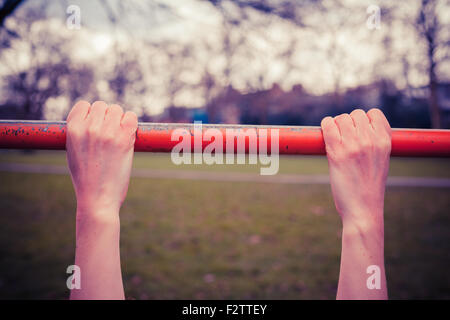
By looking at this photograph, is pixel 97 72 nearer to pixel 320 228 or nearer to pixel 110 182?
pixel 110 182

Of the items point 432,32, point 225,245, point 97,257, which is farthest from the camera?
point 225,245

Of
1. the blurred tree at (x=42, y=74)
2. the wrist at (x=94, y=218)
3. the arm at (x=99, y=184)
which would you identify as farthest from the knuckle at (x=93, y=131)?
the blurred tree at (x=42, y=74)

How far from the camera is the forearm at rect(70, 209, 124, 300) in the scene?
3.21 ft

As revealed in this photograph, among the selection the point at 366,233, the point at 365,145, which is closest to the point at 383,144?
the point at 365,145

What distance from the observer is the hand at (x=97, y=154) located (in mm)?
1063

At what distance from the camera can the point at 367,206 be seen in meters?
1.10

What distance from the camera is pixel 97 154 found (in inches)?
42.3

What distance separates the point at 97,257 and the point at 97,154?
37cm

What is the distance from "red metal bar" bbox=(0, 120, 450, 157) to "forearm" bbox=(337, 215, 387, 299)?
0.33 m

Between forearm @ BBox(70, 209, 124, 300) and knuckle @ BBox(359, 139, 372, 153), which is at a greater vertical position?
knuckle @ BBox(359, 139, 372, 153)

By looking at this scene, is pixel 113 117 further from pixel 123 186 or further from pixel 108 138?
pixel 123 186

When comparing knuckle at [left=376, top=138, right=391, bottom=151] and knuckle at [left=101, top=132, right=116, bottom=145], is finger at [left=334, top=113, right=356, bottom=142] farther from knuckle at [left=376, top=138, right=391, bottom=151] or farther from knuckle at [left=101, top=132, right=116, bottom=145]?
knuckle at [left=101, top=132, right=116, bottom=145]

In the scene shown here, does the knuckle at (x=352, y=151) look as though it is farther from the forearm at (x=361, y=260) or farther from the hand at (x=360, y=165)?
the forearm at (x=361, y=260)

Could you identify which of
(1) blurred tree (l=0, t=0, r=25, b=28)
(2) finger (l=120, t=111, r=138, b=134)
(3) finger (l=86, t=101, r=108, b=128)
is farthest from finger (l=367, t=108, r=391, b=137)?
(1) blurred tree (l=0, t=0, r=25, b=28)
